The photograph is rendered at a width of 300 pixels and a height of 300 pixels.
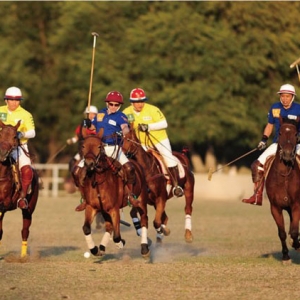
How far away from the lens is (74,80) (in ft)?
161

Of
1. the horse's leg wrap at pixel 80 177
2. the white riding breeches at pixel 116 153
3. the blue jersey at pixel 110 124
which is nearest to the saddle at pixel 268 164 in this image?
the white riding breeches at pixel 116 153

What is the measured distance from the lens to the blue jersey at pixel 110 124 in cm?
1661

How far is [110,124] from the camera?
16719mm

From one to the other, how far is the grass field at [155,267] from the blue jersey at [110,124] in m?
1.70

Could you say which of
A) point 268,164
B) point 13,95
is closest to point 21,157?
point 13,95

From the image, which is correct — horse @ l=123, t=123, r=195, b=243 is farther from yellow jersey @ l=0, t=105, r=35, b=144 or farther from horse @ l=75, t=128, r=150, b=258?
yellow jersey @ l=0, t=105, r=35, b=144

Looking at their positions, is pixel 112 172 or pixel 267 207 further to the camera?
pixel 267 207

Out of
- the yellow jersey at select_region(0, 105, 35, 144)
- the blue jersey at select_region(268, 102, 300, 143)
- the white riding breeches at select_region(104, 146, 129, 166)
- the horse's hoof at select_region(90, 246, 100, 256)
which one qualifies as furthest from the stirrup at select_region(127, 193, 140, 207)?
the blue jersey at select_region(268, 102, 300, 143)

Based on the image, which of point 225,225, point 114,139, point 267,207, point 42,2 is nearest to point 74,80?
point 42,2

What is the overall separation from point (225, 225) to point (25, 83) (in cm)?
2508

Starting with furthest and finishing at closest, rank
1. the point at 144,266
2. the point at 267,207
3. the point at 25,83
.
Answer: the point at 25,83 → the point at 267,207 → the point at 144,266

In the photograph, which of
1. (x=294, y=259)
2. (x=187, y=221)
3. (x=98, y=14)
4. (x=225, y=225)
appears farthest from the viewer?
(x=98, y=14)

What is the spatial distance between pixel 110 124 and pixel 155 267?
7.33 ft

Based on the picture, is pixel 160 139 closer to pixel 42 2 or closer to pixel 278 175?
pixel 278 175
